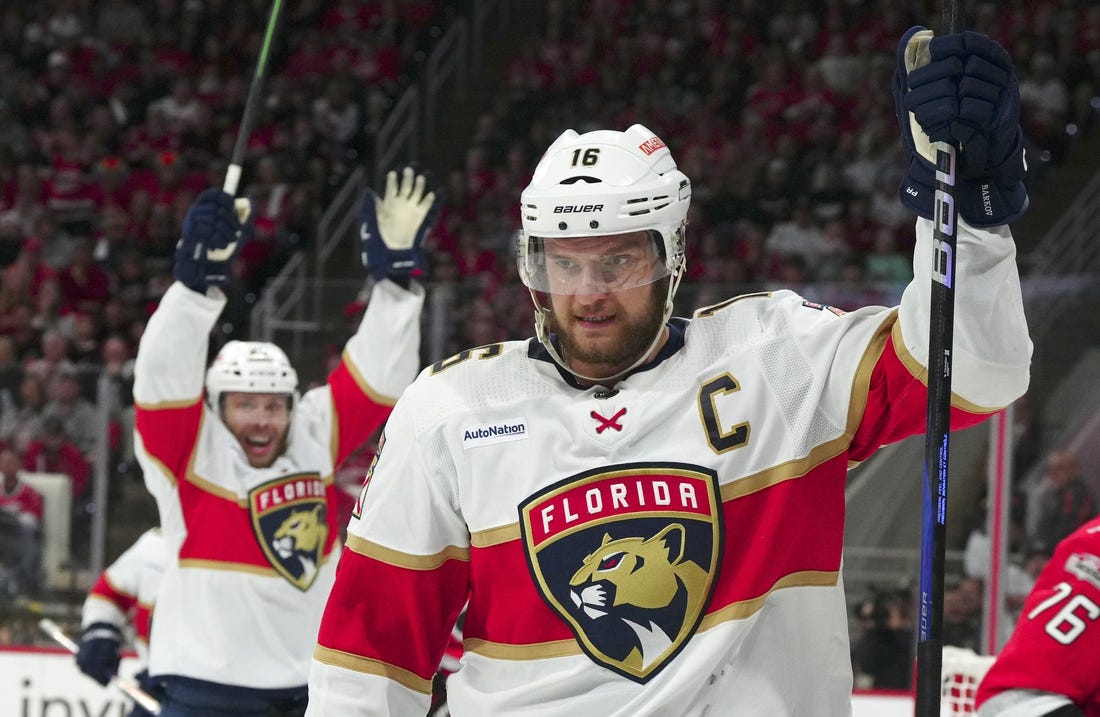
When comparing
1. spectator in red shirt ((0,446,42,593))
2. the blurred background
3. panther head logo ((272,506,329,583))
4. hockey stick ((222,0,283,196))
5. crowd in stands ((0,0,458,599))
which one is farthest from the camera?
crowd in stands ((0,0,458,599))

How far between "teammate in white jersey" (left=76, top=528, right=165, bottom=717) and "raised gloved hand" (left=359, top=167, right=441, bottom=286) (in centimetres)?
104

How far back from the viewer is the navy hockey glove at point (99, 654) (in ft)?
15.0

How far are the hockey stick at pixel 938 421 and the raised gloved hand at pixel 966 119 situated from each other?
0.07ft

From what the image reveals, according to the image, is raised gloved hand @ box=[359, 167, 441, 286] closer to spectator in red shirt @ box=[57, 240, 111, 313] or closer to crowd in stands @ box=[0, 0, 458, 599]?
crowd in stands @ box=[0, 0, 458, 599]

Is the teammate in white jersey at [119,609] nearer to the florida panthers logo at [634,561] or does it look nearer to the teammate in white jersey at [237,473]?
the teammate in white jersey at [237,473]

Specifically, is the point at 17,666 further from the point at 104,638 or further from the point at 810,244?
the point at 810,244

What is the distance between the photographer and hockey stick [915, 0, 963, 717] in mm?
1849

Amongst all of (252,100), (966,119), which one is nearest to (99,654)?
(252,100)

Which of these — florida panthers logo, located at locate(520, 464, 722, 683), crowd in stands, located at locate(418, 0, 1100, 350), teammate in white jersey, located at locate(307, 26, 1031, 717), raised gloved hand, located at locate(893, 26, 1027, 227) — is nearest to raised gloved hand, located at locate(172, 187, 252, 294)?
teammate in white jersey, located at locate(307, 26, 1031, 717)

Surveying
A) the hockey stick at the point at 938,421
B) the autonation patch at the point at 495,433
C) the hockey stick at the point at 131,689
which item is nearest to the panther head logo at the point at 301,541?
the hockey stick at the point at 131,689

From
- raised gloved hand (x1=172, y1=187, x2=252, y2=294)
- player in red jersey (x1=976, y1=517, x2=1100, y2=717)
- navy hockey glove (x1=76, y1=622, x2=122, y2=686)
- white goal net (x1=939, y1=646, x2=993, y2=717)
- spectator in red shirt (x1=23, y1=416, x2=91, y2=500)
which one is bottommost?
navy hockey glove (x1=76, y1=622, x2=122, y2=686)

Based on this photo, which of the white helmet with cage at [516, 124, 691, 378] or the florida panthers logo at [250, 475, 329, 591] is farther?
the florida panthers logo at [250, 475, 329, 591]

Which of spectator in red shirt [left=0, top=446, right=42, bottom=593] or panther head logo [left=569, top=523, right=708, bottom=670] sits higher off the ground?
panther head logo [left=569, top=523, right=708, bottom=670]

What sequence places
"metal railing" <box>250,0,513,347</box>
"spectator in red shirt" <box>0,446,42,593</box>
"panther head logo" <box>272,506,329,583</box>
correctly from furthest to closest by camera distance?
"metal railing" <box>250,0,513,347</box> → "spectator in red shirt" <box>0,446,42,593</box> → "panther head logo" <box>272,506,329,583</box>
